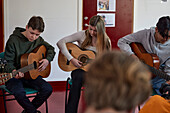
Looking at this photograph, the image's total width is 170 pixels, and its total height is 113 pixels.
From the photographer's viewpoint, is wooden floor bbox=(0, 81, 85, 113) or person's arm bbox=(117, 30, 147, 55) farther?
wooden floor bbox=(0, 81, 85, 113)

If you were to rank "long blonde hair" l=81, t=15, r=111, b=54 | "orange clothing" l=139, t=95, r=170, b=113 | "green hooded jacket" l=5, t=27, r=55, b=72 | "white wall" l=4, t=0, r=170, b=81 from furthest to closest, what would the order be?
"white wall" l=4, t=0, r=170, b=81
"long blonde hair" l=81, t=15, r=111, b=54
"green hooded jacket" l=5, t=27, r=55, b=72
"orange clothing" l=139, t=95, r=170, b=113

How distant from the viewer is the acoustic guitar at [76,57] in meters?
2.65

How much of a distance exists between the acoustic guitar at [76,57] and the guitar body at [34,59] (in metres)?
0.19

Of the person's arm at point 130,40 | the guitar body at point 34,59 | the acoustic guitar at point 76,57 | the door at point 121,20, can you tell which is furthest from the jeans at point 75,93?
the door at point 121,20

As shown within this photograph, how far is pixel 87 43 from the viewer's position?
2682 mm

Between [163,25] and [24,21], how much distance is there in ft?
8.51

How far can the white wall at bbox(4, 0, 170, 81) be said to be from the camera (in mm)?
4028

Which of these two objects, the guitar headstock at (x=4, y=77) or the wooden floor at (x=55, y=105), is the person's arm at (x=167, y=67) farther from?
the guitar headstock at (x=4, y=77)

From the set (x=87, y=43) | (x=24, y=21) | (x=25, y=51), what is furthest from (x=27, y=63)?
(x=24, y=21)

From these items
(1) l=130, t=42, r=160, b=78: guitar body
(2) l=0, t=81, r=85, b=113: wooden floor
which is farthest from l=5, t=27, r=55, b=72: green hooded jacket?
(1) l=130, t=42, r=160, b=78: guitar body

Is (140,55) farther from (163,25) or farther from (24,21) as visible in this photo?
(24,21)

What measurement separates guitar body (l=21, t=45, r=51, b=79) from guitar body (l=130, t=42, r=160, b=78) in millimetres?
1029

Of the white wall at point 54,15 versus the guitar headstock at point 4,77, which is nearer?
the guitar headstock at point 4,77

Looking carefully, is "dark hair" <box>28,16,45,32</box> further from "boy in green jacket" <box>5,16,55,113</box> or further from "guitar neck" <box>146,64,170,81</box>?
"guitar neck" <box>146,64,170,81</box>
